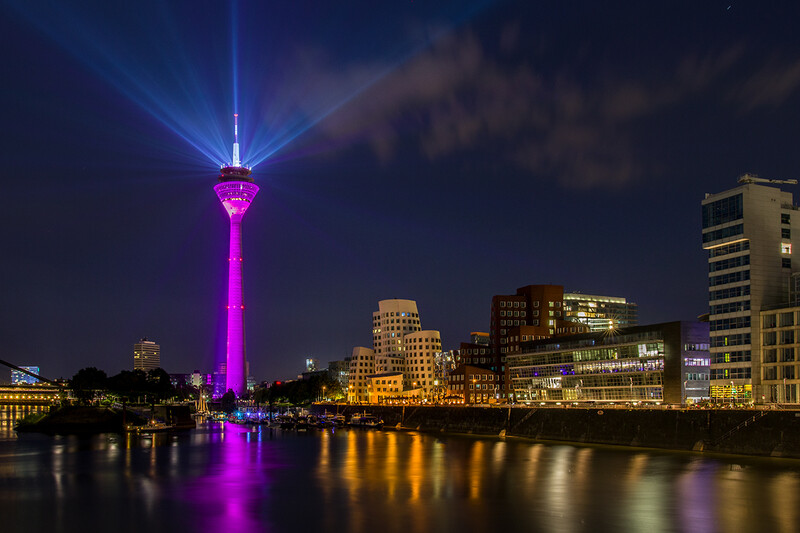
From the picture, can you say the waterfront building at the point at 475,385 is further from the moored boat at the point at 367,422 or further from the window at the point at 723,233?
the window at the point at 723,233

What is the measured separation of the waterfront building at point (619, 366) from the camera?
394 feet

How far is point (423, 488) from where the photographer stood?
62.0 m

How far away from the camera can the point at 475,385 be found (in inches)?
7515

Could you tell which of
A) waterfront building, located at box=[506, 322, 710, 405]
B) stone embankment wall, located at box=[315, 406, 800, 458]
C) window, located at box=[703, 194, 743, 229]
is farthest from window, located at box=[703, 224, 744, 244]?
stone embankment wall, located at box=[315, 406, 800, 458]

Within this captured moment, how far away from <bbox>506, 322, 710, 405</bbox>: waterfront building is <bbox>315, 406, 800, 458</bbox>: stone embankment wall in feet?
63.3

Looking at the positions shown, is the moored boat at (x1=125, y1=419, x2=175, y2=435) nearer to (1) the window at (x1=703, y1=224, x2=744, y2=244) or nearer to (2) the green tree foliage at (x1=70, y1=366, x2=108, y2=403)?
(2) the green tree foliage at (x1=70, y1=366, x2=108, y2=403)

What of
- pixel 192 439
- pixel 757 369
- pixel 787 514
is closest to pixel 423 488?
pixel 787 514

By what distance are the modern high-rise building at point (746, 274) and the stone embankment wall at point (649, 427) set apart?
17.6 m

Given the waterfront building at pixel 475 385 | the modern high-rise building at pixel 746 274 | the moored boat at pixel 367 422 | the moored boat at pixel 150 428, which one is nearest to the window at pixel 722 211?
the modern high-rise building at pixel 746 274

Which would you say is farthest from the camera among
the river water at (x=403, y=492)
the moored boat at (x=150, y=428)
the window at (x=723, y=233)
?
the moored boat at (x=150, y=428)

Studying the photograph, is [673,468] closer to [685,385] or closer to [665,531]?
[665,531]

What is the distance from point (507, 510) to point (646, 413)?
175 ft

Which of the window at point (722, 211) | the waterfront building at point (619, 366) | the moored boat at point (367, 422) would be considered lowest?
the moored boat at point (367, 422)

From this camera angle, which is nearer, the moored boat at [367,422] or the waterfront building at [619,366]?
the waterfront building at [619,366]
